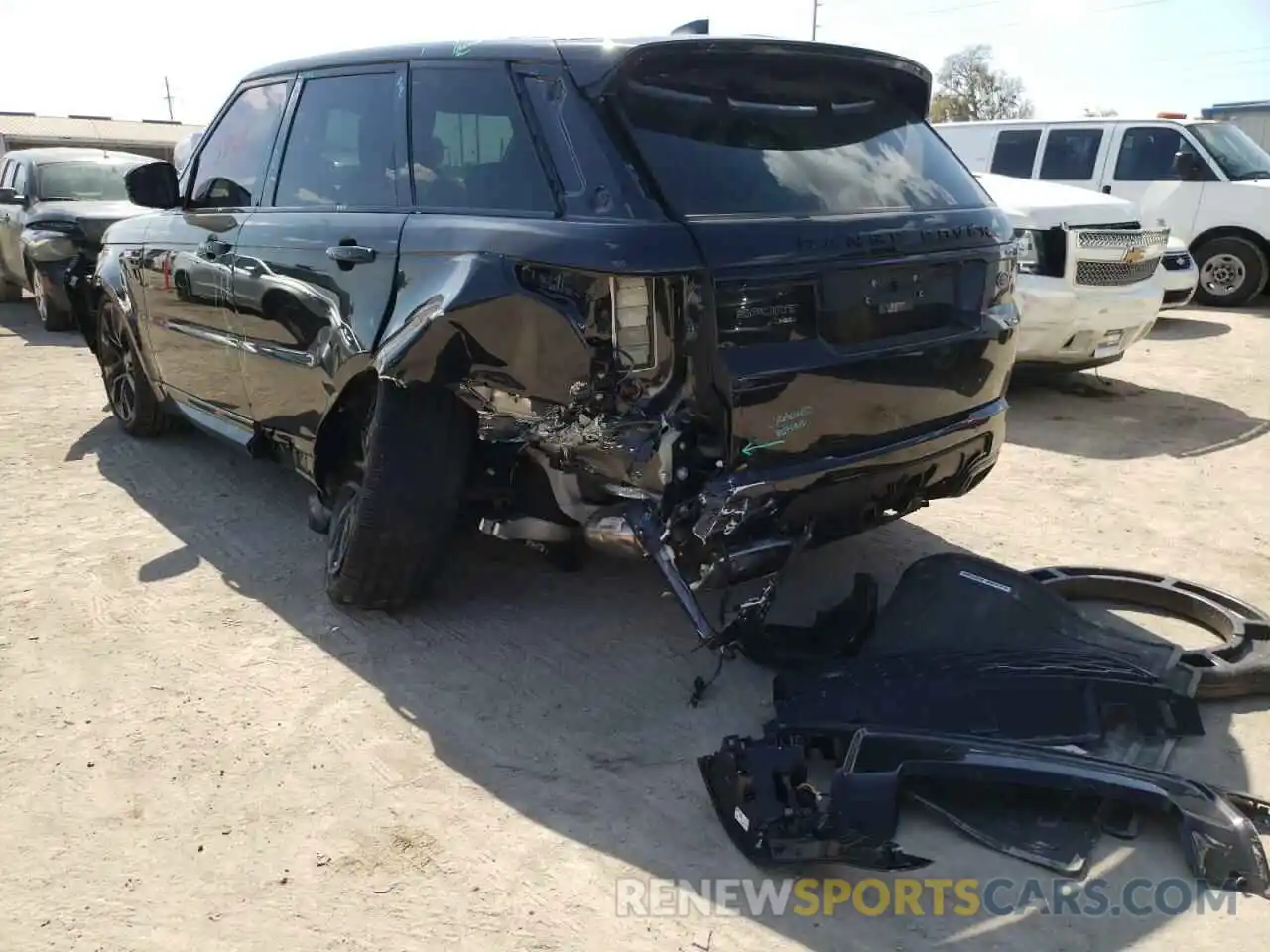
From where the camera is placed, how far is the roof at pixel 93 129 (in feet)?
102

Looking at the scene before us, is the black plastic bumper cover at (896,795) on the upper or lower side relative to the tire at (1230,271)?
upper

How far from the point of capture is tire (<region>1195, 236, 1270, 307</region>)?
11.2 m

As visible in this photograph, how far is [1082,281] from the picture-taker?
6.72 meters

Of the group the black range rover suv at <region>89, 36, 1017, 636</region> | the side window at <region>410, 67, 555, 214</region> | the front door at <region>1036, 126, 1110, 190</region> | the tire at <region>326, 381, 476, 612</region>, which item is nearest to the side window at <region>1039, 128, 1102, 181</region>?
the front door at <region>1036, 126, 1110, 190</region>

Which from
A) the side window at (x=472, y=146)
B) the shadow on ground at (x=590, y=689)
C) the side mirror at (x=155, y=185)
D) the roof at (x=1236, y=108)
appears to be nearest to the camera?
the shadow on ground at (x=590, y=689)

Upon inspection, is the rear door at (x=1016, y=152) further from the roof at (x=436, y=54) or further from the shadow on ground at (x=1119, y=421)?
the roof at (x=436, y=54)

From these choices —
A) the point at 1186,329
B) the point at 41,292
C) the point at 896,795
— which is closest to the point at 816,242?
the point at 896,795

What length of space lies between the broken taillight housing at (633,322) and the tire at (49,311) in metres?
9.71

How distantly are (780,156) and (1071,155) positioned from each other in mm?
9361

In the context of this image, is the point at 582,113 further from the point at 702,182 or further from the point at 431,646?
the point at 431,646

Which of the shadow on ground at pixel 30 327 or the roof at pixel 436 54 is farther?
the shadow on ground at pixel 30 327

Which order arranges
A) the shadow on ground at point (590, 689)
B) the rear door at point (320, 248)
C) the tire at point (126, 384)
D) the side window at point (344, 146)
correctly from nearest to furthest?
1. the shadow on ground at point (590, 689)
2. the rear door at point (320, 248)
3. the side window at point (344, 146)
4. the tire at point (126, 384)

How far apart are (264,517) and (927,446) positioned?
3.21 m

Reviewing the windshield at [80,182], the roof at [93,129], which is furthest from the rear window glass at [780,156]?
the roof at [93,129]
